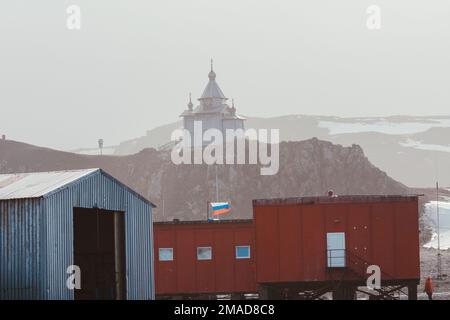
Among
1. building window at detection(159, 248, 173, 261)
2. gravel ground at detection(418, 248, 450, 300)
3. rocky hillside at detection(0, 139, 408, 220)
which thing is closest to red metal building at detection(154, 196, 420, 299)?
building window at detection(159, 248, 173, 261)

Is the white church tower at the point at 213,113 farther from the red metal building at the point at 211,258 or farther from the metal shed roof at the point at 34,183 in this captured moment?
the metal shed roof at the point at 34,183

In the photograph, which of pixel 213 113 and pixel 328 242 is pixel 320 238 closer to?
pixel 328 242

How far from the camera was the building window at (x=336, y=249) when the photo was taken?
147 ft

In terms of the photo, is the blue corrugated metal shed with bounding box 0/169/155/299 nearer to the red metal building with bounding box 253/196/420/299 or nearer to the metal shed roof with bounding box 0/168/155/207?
the metal shed roof with bounding box 0/168/155/207

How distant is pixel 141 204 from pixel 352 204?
9647 millimetres

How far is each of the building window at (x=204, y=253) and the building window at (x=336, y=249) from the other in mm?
6814

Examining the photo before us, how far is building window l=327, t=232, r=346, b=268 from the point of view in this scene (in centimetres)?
4469

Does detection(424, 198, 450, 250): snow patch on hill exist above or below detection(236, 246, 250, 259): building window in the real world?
below

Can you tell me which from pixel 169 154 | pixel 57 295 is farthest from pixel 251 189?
pixel 57 295

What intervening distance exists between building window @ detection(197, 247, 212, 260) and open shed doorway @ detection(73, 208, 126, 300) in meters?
9.10

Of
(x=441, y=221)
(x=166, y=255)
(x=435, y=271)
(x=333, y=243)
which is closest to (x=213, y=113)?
(x=441, y=221)

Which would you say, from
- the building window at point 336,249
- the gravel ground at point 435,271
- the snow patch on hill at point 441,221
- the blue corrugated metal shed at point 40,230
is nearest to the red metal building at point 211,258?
the building window at point 336,249

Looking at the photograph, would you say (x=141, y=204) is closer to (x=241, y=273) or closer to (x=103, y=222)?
(x=103, y=222)
